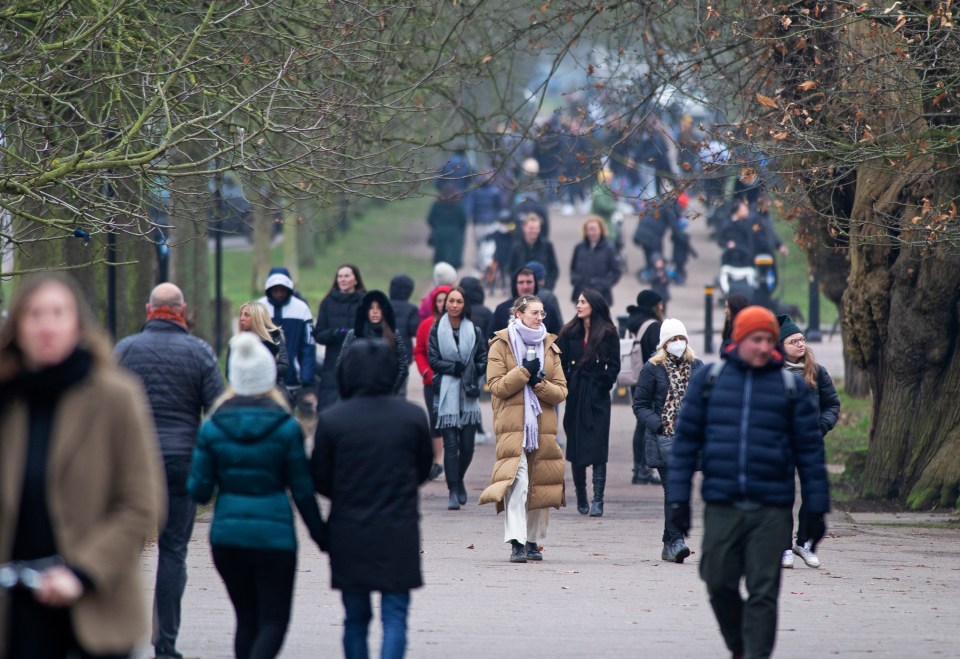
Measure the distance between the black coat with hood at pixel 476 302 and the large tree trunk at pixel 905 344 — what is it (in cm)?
343

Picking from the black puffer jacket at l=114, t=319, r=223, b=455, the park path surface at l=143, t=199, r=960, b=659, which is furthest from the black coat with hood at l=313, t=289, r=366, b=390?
the black puffer jacket at l=114, t=319, r=223, b=455

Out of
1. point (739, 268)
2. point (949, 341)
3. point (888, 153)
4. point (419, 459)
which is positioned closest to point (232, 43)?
point (888, 153)

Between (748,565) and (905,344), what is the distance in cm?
663

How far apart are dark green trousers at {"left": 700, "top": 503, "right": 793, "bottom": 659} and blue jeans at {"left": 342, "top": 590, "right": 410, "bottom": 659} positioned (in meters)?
1.23

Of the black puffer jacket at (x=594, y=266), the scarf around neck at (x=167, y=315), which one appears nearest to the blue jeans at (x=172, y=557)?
the scarf around neck at (x=167, y=315)

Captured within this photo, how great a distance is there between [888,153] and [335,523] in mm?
5649

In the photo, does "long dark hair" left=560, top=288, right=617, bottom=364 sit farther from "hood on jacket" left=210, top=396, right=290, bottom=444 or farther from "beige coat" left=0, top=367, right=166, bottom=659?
"beige coat" left=0, top=367, right=166, bottom=659

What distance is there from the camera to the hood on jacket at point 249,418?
18.5ft

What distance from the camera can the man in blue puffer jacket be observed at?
19.8 feet

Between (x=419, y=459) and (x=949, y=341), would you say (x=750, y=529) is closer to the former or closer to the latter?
(x=419, y=459)

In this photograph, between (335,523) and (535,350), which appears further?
(535,350)

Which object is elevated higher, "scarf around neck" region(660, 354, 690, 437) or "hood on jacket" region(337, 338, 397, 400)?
"hood on jacket" region(337, 338, 397, 400)

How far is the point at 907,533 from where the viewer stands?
36.3ft

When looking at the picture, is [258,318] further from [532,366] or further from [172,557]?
[172,557]
